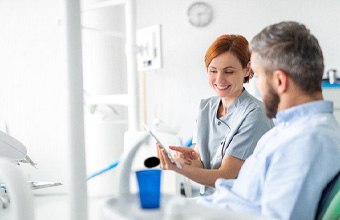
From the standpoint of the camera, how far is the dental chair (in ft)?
3.33

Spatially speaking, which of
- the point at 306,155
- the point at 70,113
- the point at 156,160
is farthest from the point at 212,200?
the point at 70,113

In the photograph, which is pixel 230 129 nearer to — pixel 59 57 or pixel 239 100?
pixel 239 100

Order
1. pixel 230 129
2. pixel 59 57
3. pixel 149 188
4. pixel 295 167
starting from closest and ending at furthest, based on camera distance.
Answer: pixel 149 188, pixel 295 167, pixel 230 129, pixel 59 57

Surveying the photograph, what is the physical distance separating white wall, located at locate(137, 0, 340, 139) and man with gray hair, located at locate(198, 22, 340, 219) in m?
3.35

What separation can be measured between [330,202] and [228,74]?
765 millimetres

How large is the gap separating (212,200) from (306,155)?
376 millimetres

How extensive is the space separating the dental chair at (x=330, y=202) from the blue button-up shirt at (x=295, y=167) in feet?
0.07

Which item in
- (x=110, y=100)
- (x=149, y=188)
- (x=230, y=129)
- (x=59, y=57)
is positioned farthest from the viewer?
(x=59, y=57)

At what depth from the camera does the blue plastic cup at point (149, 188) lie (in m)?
0.73

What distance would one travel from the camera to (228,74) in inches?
66.5

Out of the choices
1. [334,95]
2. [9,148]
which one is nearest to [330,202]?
[9,148]

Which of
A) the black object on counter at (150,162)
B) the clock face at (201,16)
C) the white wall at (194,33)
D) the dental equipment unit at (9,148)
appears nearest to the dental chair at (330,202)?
the black object on counter at (150,162)

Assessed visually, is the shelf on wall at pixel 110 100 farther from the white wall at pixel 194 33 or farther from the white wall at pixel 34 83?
the white wall at pixel 194 33

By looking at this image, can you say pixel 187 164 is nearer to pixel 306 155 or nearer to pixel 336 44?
pixel 306 155
